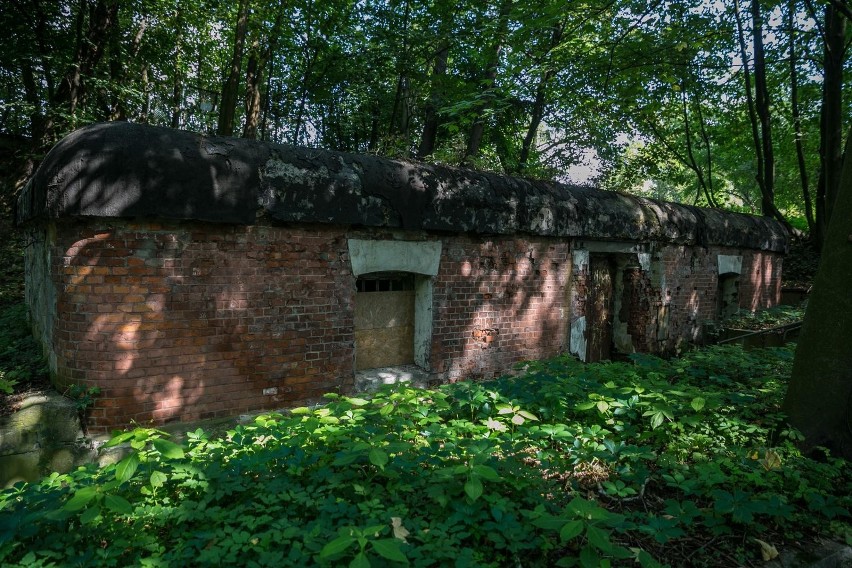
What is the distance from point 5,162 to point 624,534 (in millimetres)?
14881

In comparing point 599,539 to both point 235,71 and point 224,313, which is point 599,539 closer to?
point 224,313

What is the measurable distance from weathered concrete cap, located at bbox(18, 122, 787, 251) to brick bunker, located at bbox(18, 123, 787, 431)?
0.6 inches

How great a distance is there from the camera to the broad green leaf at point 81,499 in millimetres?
1995

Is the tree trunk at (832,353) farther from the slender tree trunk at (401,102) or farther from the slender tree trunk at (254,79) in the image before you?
the slender tree trunk at (254,79)

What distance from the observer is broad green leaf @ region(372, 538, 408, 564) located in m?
1.69

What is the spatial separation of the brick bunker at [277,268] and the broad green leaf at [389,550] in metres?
3.11

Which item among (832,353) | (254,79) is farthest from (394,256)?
(254,79)

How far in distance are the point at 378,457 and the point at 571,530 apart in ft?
2.96

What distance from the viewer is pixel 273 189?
447 centimetres

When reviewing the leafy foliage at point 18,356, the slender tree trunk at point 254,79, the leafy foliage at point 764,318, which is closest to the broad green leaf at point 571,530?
the leafy foliage at point 18,356

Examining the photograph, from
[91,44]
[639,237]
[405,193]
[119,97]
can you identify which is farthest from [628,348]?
[91,44]

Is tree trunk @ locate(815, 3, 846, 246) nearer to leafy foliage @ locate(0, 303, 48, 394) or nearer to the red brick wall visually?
the red brick wall

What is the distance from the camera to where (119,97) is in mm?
9648

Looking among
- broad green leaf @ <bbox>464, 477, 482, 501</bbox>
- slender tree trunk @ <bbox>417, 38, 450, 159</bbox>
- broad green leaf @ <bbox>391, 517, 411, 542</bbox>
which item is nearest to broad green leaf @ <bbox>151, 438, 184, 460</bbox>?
broad green leaf @ <bbox>391, 517, 411, 542</bbox>
